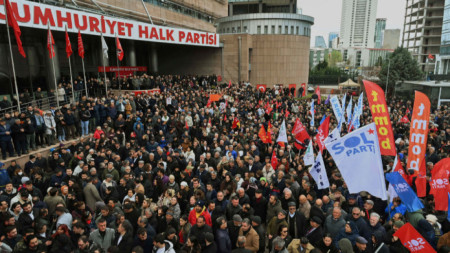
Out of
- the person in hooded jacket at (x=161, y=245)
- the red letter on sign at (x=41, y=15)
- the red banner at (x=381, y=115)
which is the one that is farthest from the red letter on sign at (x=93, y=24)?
the person in hooded jacket at (x=161, y=245)

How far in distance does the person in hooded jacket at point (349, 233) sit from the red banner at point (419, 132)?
3.11 metres

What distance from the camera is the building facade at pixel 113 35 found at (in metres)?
17.1

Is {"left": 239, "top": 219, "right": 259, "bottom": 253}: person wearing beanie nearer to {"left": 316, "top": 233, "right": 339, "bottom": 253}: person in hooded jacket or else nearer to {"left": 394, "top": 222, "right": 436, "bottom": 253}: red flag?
{"left": 316, "top": 233, "right": 339, "bottom": 253}: person in hooded jacket

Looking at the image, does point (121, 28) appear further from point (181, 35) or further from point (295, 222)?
point (295, 222)

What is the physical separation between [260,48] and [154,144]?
2975cm

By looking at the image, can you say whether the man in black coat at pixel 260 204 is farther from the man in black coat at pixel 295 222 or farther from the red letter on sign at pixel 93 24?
the red letter on sign at pixel 93 24

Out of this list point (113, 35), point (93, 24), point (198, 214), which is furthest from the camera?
point (113, 35)

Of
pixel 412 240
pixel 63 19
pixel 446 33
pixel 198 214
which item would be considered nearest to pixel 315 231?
pixel 412 240

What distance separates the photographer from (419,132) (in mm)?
7734

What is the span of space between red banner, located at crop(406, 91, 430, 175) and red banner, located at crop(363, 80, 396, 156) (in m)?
0.48

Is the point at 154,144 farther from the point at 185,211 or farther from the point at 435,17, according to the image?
the point at 435,17

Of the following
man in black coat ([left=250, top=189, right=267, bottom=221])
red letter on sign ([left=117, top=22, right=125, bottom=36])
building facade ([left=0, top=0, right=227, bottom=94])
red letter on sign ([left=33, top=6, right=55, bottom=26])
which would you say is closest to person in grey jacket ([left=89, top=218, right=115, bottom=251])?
man in black coat ([left=250, top=189, right=267, bottom=221])

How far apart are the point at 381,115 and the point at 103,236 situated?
6990mm

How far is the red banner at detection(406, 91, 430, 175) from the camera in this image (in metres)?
7.68
